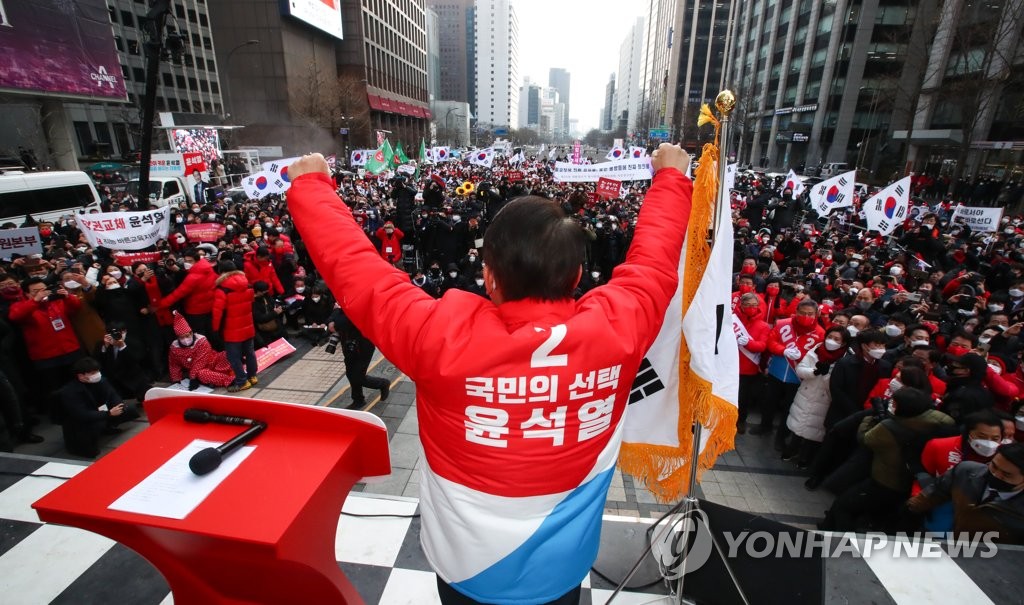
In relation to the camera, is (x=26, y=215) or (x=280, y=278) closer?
(x=280, y=278)

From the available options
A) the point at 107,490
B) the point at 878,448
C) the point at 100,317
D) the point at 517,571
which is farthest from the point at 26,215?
the point at 878,448

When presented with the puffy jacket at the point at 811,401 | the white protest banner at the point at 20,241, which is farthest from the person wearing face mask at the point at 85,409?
the puffy jacket at the point at 811,401

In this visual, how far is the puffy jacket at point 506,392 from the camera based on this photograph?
128 centimetres

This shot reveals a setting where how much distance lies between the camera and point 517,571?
1.51 metres

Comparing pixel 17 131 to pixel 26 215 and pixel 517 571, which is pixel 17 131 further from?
pixel 517 571

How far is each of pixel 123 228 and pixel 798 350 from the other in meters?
9.49

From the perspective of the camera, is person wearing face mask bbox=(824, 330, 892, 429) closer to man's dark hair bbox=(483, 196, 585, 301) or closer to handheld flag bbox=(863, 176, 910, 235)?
man's dark hair bbox=(483, 196, 585, 301)

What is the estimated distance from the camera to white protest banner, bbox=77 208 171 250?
7188 millimetres

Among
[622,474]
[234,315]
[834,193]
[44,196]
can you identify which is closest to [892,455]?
[622,474]

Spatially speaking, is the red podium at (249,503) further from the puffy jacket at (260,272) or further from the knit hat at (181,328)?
the puffy jacket at (260,272)

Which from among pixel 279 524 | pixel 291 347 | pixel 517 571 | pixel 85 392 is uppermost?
pixel 279 524

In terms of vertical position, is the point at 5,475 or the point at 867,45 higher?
the point at 867,45

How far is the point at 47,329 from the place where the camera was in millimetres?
5535

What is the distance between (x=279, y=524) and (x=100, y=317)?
7.04m
